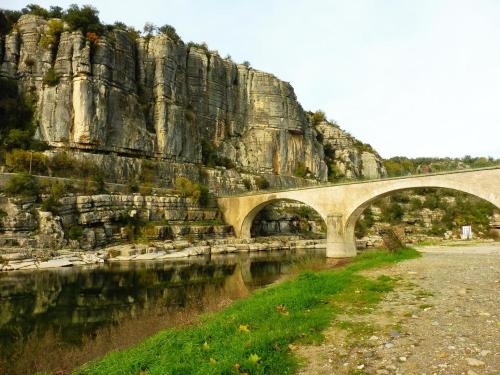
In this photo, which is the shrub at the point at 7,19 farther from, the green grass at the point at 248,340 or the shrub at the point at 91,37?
the green grass at the point at 248,340

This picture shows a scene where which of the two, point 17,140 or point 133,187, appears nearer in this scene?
point 17,140

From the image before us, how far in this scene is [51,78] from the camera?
46.5 m

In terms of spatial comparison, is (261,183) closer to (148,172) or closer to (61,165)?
(148,172)

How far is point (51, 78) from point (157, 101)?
1388 centimetres

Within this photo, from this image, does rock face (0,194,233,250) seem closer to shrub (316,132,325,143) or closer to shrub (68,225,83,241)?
shrub (68,225,83,241)

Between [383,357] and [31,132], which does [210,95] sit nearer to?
[31,132]

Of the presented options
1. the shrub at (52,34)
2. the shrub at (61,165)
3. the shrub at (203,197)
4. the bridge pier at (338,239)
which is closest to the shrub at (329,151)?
the shrub at (203,197)

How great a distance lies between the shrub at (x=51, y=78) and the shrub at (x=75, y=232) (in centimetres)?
2269

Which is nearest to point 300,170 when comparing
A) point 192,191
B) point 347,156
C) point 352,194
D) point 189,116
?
point 347,156

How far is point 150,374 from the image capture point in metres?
5.50

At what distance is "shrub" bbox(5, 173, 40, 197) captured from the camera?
32562 mm

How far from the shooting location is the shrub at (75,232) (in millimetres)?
32506

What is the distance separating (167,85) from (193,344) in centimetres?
5361

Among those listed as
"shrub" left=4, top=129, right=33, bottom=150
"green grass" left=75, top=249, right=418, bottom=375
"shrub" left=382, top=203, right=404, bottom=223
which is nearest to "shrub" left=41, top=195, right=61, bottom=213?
"shrub" left=4, top=129, right=33, bottom=150
